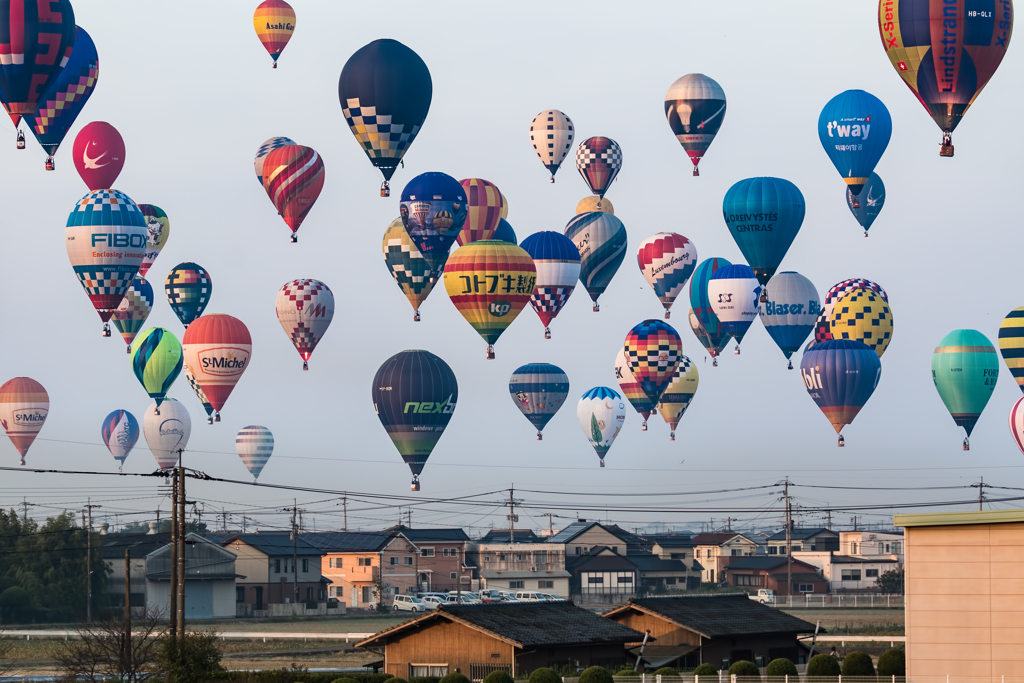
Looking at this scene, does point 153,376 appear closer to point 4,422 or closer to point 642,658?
point 4,422

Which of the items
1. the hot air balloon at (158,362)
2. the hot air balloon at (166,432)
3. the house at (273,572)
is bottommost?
the house at (273,572)

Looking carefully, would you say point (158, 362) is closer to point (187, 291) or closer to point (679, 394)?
point (187, 291)

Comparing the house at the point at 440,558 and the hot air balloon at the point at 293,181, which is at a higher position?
the hot air balloon at the point at 293,181

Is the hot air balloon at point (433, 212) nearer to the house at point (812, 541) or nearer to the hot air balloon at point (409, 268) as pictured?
the hot air balloon at point (409, 268)

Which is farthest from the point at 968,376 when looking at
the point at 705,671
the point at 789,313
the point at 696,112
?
the point at 705,671

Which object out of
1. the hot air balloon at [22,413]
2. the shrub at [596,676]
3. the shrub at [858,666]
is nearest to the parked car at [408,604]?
the hot air balloon at [22,413]

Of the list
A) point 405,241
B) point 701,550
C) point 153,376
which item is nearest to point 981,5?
point 405,241

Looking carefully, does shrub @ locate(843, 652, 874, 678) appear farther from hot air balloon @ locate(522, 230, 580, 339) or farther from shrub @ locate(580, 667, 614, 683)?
hot air balloon @ locate(522, 230, 580, 339)
